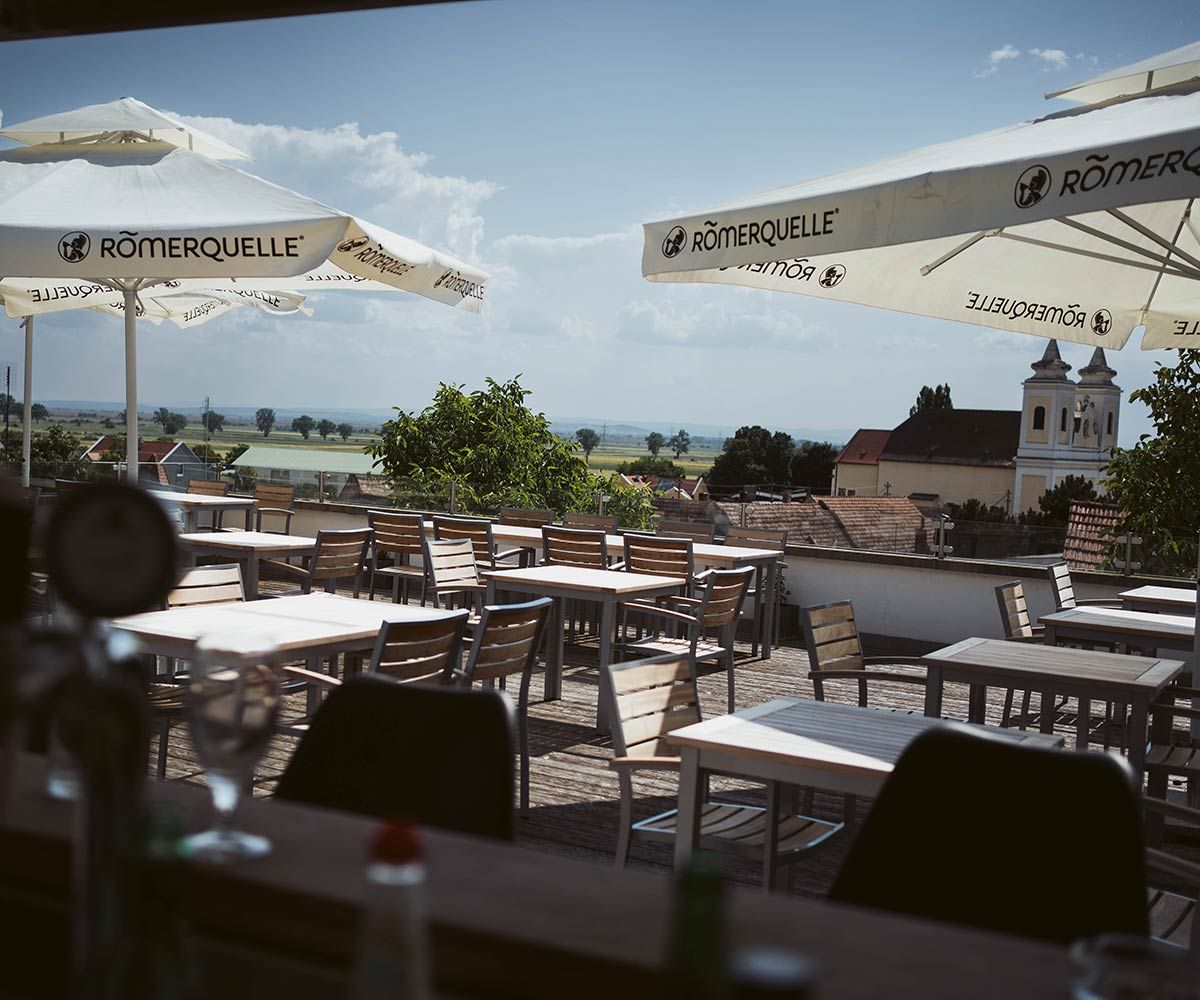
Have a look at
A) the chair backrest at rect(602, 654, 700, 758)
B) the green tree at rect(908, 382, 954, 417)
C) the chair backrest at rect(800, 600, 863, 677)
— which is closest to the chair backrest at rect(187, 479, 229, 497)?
the chair backrest at rect(800, 600, 863, 677)

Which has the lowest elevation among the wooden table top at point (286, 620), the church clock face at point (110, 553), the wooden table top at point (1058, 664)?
the wooden table top at point (1058, 664)

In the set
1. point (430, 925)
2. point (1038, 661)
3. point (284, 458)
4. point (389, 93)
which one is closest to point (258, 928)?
point (430, 925)

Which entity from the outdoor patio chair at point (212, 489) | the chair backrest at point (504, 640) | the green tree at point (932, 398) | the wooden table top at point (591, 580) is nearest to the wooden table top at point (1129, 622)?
the wooden table top at point (591, 580)

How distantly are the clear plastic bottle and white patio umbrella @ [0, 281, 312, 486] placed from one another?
838cm

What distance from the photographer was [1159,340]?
6359mm

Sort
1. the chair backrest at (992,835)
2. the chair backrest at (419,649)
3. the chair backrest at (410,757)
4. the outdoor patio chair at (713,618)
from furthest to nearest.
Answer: the outdoor patio chair at (713,618), the chair backrest at (419,649), the chair backrest at (410,757), the chair backrest at (992,835)

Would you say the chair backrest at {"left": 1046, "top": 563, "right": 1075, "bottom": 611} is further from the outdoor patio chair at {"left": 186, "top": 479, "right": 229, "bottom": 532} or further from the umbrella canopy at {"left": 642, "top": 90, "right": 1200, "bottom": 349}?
the outdoor patio chair at {"left": 186, "top": 479, "right": 229, "bottom": 532}

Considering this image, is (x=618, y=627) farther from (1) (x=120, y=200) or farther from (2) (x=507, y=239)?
(2) (x=507, y=239)

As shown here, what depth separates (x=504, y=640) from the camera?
4.84m

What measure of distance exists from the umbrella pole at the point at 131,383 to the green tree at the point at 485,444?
7409 millimetres

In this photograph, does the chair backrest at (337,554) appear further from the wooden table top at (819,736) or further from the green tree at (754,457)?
A: the green tree at (754,457)

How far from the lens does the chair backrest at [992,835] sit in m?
1.98

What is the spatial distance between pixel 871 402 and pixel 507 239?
46073mm

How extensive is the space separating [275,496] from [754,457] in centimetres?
11034
